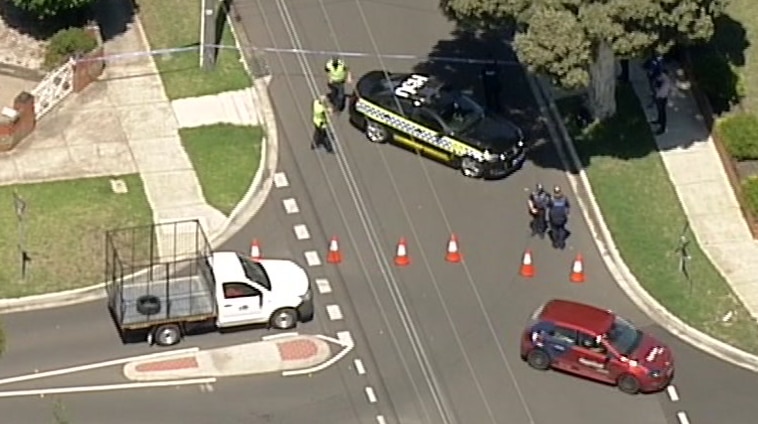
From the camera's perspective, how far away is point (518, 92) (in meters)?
53.2

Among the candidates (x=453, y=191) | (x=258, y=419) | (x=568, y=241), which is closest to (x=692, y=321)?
(x=568, y=241)

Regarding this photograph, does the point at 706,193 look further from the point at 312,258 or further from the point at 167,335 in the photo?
the point at 167,335

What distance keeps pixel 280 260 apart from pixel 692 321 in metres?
9.09

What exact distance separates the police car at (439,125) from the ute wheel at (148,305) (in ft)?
28.4

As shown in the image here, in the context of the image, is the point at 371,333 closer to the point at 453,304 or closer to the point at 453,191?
the point at 453,304

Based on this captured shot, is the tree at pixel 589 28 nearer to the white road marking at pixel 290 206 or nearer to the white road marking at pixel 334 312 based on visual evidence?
the white road marking at pixel 290 206

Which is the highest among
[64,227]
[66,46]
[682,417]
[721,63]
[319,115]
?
[66,46]

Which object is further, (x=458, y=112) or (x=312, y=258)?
(x=458, y=112)

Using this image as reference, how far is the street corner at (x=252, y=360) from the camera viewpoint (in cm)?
4375

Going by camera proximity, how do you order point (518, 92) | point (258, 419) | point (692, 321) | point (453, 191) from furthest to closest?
point (518, 92)
point (453, 191)
point (692, 321)
point (258, 419)

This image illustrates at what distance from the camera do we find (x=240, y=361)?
44062 mm

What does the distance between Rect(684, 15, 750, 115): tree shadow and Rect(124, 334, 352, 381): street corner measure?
43.5ft

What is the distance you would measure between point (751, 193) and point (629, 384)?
300 inches

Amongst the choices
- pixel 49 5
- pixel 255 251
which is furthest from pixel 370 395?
pixel 49 5
